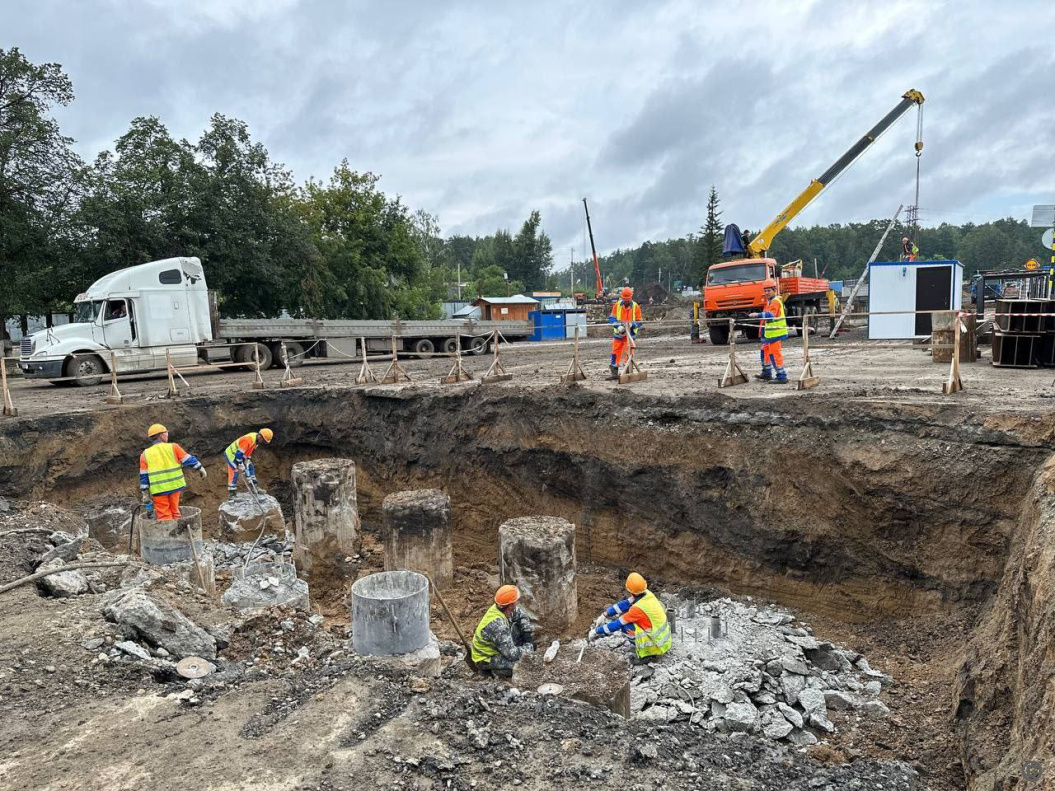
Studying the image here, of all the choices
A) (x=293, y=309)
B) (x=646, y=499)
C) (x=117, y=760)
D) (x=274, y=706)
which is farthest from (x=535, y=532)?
(x=293, y=309)

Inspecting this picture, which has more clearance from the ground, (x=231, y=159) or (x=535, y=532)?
(x=231, y=159)

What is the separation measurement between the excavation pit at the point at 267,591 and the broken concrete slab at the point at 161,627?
A: 7.08 ft

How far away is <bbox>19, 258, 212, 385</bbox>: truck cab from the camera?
52.2ft

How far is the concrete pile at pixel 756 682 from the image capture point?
576 centimetres

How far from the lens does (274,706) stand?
4.10 meters

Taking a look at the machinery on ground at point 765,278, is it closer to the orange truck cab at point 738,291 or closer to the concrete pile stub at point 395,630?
the orange truck cab at point 738,291

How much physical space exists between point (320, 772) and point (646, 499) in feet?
21.5

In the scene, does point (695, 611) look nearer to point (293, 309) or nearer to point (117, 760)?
point (117, 760)

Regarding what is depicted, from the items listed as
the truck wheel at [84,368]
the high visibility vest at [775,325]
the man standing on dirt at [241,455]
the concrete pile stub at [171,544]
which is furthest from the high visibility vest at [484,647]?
the truck wheel at [84,368]

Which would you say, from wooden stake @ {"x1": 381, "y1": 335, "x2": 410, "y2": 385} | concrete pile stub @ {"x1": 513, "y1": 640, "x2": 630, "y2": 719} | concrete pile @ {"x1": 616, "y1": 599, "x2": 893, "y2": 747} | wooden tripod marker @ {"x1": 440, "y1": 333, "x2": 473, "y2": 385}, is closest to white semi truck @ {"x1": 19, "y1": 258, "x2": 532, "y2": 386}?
wooden tripod marker @ {"x1": 440, "y1": 333, "x2": 473, "y2": 385}

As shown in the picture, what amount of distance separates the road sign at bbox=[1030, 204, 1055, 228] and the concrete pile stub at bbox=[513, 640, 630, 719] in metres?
15.9

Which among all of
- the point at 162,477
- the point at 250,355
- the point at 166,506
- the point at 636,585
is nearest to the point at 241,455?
the point at 166,506

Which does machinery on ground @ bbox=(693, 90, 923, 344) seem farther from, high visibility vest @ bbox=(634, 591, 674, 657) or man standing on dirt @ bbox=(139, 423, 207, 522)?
man standing on dirt @ bbox=(139, 423, 207, 522)

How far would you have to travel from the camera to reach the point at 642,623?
661 centimetres
